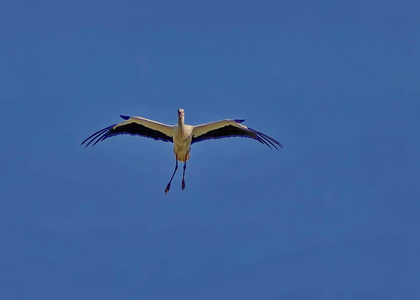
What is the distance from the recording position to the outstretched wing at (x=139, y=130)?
42.9 metres

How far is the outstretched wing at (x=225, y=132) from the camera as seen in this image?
42.6 meters

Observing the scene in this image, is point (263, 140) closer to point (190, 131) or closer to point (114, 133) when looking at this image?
point (190, 131)

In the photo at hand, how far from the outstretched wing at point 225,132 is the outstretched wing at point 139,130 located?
3.26 ft

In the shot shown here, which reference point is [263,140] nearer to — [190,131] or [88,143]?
[190,131]

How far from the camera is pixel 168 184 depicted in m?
44.6

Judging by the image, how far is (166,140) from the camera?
43.5 m

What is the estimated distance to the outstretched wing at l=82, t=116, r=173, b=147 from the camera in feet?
141

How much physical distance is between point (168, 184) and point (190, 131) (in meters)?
2.62

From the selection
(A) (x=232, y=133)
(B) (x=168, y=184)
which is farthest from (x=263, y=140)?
(B) (x=168, y=184)

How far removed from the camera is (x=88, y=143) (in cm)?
4281

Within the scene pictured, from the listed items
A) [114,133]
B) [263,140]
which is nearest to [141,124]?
[114,133]

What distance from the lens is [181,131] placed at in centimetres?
4259

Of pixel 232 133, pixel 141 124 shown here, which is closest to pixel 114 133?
pixel 141 124

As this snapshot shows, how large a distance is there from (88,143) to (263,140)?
5.98 m
